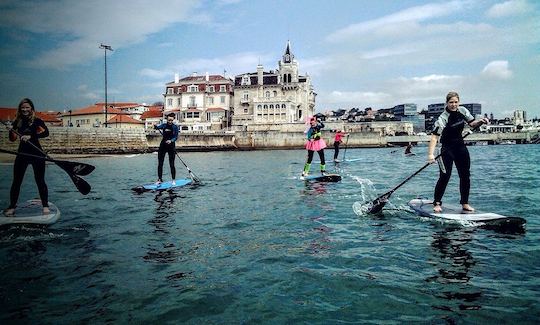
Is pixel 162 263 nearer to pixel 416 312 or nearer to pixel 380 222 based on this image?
pixel 416 312

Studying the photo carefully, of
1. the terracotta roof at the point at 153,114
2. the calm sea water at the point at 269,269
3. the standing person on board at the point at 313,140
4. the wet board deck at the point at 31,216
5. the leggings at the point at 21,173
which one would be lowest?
the calm sea water at the point at 269,269

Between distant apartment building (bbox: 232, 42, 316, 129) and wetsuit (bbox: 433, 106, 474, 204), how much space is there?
85449 millimetres

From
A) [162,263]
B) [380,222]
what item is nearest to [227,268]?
[162,263]

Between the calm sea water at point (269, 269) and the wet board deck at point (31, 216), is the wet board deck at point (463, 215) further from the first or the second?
the wet board deck at point (31, 216)

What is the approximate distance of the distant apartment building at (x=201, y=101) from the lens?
9688 centimetres

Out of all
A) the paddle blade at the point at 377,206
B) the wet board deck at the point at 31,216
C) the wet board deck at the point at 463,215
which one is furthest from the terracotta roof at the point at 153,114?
the wet board deck at the point at 463,215

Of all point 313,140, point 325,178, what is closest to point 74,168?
point 325,178

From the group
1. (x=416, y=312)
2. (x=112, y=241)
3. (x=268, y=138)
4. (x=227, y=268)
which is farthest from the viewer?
(x=268, y=138)

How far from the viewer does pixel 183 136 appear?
A: 72875 millimetres

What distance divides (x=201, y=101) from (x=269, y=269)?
9724 centimetres

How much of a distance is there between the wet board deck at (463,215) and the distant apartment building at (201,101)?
89.8m

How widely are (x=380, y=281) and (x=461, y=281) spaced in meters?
1.02

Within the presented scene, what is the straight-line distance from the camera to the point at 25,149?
809 centimetres

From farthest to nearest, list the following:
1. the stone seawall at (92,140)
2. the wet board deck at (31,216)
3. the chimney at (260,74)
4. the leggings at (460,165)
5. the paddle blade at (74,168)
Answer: the chimney at (260,74), the stone seawall at (92,140), the paddle blade at (74,168), the leggings at (460,165), the wet board deck at (31,216)
